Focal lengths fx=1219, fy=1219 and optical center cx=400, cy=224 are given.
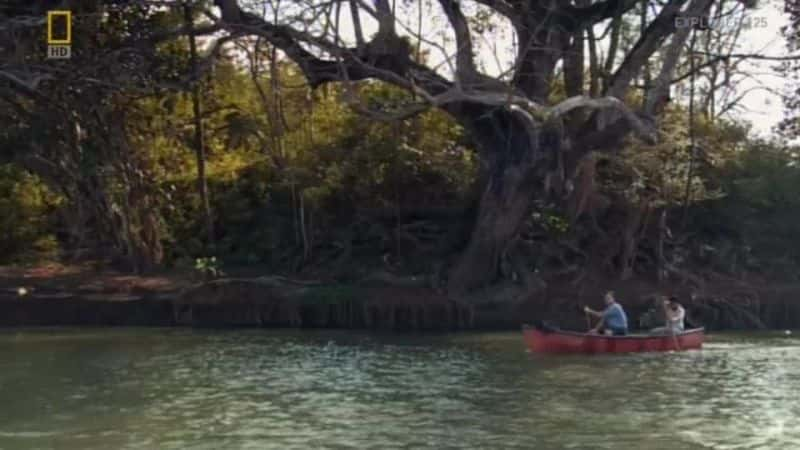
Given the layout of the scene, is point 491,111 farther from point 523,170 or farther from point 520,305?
point 520,305

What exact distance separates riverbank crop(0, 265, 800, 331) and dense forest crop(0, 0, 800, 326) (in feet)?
2.29

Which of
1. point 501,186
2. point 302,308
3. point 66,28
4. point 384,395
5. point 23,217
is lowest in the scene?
point 384,395

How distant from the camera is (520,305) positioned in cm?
3372

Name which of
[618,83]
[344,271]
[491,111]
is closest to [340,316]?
[344,271]

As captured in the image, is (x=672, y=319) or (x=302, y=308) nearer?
(x=672, y=319)

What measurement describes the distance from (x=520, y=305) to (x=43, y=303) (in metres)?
13.4

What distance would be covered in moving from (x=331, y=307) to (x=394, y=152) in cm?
527

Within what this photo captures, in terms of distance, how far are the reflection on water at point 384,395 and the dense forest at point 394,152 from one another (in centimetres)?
585

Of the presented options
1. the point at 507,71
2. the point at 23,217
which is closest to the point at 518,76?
the point at 507,71

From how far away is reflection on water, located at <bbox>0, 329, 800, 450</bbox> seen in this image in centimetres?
1653

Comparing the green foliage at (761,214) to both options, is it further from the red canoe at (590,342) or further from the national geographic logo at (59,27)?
the national geographic logo at (59,27)

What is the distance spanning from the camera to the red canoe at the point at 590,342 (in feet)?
87.1

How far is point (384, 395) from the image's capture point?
20641 mm

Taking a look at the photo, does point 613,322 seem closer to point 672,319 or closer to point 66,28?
point 672,319
